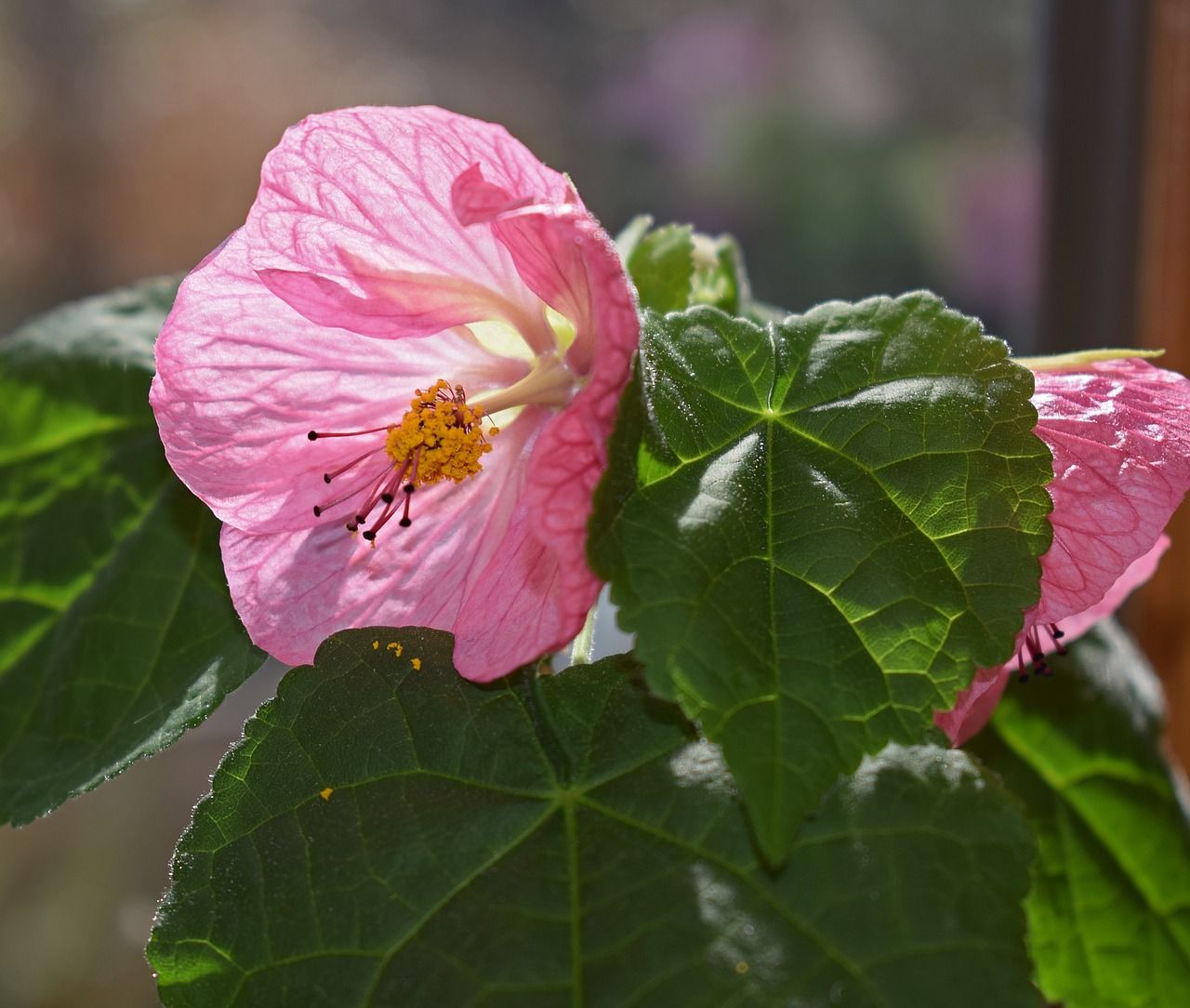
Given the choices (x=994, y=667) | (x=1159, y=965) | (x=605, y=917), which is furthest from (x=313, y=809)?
(x=1159, y=965)

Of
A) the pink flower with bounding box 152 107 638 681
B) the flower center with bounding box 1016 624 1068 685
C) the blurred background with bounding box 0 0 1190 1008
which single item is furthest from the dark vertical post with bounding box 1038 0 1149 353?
the pink flower with bounding box 152 107 638 681

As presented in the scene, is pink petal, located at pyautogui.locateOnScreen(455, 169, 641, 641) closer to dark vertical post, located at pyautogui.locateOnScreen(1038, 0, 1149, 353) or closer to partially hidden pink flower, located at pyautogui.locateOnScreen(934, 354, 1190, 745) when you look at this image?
partially hidden pink flower, located at pyautogui.locateOnScreen(934, 354, 1190, 745)

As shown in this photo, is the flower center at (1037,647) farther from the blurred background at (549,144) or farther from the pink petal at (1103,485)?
the blurred background at (549,144)

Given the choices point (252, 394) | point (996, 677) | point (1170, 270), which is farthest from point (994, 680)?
point (1170, 270)

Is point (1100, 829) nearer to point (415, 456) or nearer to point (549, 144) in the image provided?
point (415, 456)

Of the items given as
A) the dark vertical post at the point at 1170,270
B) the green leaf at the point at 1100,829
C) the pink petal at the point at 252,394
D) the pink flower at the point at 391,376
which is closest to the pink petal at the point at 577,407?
the pink flower at the point at 391,376

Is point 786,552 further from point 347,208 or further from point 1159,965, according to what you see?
point 1159,965
